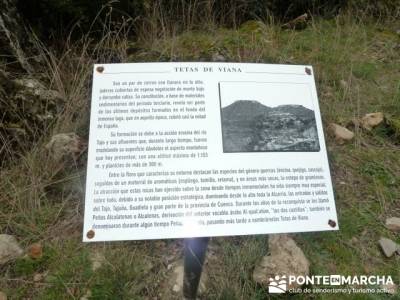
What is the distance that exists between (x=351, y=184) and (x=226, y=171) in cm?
163

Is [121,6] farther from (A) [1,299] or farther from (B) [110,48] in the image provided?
(A) [1,299]

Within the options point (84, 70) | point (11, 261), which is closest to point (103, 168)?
point (11, 261)

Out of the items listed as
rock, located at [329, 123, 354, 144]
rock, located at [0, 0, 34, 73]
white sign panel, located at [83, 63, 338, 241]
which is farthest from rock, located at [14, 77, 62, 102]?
rock, located at [329, 123, 354, 144]

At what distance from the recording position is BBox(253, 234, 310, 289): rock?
85.4 inches

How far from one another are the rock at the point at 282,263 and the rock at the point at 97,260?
0.99m

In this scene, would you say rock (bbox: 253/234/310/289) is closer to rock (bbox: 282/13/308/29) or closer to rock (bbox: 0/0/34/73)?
rock (bbox: 0/0/34/73)

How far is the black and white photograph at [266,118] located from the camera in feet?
5.75

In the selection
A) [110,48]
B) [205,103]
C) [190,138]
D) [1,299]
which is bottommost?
[1,299]

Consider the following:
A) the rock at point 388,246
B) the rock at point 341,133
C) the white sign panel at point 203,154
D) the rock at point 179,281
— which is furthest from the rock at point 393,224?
the rock at point 179,281

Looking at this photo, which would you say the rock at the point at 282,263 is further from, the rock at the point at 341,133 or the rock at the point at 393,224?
the rock at the point at 341,133

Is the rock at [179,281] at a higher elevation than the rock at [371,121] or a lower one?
lower

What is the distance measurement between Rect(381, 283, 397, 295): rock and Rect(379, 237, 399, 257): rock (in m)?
0.24

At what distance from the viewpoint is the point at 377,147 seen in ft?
10.3

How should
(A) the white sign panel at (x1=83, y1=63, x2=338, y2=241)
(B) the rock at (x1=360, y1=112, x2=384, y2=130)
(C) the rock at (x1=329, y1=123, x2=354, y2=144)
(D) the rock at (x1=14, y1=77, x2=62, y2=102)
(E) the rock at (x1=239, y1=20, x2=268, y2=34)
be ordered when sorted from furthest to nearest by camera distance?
(E) the rock at (x1=239, y1=20, x2=268, y2=34), (B) the rock at (x1=360, y1=112, x2=384, y2=130), (C) the rock at (x1=329, y1=123, x2=354, y2=144), (D) the rock at (x1=14, y1=77, x2=62, y2=102), (A) the white sign panel at (x1=83, y1=63, x2=338, y2=241)
